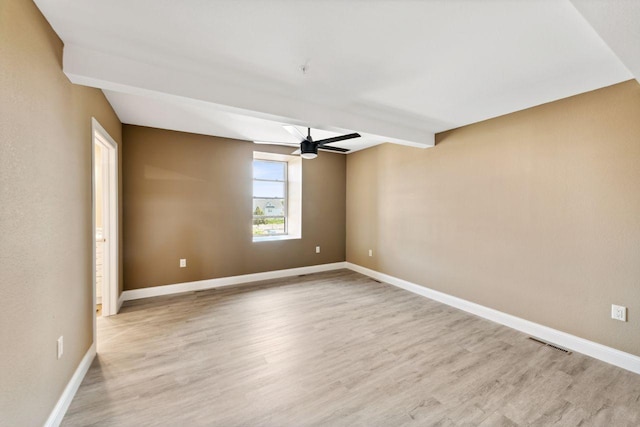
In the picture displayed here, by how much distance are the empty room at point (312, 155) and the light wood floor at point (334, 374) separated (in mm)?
20

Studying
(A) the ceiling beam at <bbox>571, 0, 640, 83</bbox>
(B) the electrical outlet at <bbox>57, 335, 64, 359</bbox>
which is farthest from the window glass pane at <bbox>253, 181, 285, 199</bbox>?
(A) the ceiling beam at <bbox>571, 0, 640, 83</bbox>

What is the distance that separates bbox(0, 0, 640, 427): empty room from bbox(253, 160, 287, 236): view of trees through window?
92cm

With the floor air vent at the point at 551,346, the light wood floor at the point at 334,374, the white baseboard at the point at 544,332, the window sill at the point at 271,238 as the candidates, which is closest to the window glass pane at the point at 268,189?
the window sill at the point at 271,238

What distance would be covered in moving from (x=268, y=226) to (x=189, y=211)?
1588mm

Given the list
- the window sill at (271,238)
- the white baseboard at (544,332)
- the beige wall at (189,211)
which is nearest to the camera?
the white baseboard at (544,332)

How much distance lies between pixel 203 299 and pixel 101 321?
112cm

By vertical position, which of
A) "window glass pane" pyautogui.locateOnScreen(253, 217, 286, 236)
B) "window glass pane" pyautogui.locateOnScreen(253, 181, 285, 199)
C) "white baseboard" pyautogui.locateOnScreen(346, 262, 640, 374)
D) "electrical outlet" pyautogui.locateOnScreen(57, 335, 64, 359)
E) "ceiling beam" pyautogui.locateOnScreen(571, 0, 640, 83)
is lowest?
"white baseboard" pyautogui.locateOnScreen(346, 262, 640, 374)

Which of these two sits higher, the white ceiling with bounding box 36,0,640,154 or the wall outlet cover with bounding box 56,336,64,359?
the white ceiling with bounding box 36,0,640,154

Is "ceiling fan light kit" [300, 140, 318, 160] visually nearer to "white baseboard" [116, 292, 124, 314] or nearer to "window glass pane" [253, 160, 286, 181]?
"window glass pane" [253, 160, 286, 181]

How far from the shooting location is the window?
510cm

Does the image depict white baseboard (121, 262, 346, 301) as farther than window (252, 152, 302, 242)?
No

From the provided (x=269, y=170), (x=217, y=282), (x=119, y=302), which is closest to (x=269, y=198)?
(x=269, y=170)

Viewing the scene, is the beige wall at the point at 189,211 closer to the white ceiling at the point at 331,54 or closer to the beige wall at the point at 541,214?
the white ceiling at the point at 331,54

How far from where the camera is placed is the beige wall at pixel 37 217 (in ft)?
3.91
